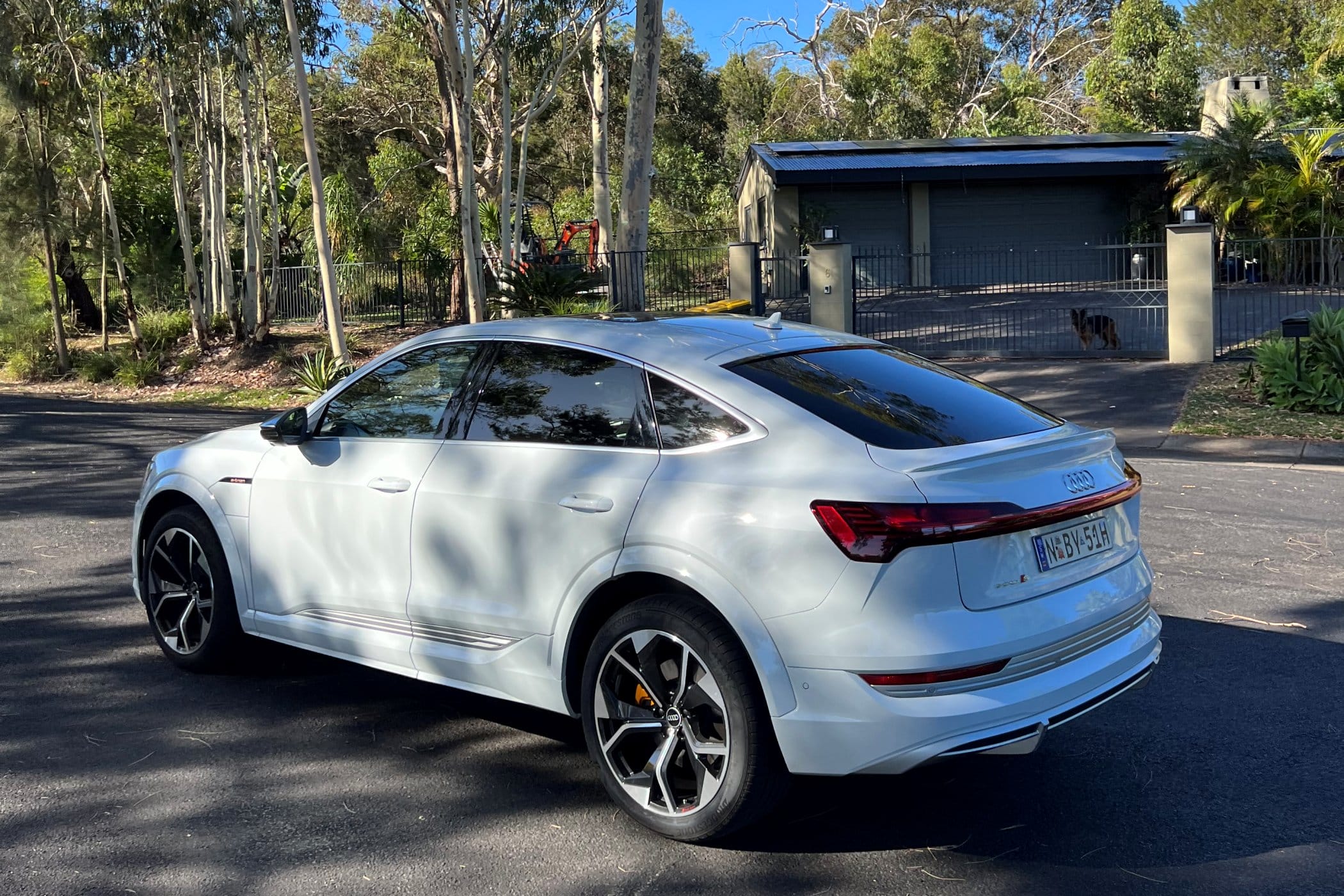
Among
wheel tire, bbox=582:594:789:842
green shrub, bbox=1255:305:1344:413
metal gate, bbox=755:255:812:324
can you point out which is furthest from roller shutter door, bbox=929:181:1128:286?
wheel tire, bbox=582:594:789:842

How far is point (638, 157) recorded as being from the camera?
71.1 ft

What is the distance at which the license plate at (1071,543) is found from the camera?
12.8ft

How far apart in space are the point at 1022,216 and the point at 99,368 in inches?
869

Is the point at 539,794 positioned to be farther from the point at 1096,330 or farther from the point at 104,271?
the point at 104,271

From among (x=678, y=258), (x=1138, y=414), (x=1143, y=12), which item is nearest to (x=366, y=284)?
(x=678, y=258)

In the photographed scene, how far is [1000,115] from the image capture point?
52.0 meters

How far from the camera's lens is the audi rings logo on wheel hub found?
13.4ft

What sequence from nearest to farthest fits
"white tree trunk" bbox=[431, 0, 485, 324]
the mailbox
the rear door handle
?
the rear door handle < the mailbox < "white tree trunk" bbox=[431, 0, 485, 324]

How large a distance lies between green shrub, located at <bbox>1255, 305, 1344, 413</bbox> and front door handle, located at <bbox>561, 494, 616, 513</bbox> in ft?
41.4

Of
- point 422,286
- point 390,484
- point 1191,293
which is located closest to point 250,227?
point 422,286

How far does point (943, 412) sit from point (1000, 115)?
5104 centimetres

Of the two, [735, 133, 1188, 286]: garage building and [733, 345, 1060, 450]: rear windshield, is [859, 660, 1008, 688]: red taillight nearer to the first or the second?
[733, 345, 1060, 450]: rear windshield

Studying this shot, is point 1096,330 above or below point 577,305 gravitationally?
below

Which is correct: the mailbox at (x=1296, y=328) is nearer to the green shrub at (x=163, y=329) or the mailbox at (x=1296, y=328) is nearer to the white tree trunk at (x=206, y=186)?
the white tree trunk at (x=206, y=186)
